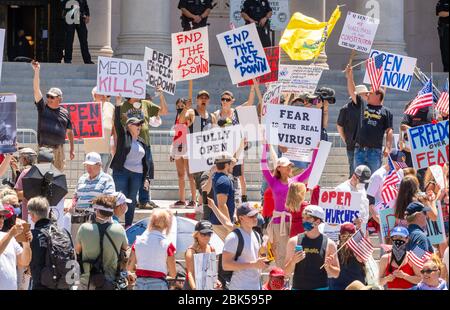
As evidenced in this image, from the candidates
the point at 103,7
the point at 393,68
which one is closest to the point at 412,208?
the point at 393,68

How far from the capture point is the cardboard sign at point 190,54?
21.0 meters

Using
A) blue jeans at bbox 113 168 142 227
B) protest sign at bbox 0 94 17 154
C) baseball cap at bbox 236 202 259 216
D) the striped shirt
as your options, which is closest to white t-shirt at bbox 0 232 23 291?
baseball cap at bbox 236 202 259 216

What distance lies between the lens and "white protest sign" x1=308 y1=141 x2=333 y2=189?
18.0m

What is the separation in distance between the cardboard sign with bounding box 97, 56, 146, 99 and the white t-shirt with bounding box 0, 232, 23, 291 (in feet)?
20.0

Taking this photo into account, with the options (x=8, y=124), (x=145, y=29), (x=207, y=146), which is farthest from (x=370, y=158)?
(x=145, y=29)

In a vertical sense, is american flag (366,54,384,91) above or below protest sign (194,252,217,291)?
above

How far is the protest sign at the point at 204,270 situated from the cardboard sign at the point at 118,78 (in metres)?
5.60

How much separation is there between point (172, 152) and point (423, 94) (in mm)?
3325

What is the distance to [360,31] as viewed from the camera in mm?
21828

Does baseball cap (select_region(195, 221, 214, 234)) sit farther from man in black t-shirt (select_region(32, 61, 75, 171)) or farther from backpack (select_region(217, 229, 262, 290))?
man in black t-shirt (select_region(32, 61, 75, 171))

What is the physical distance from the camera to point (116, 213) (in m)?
15.7
